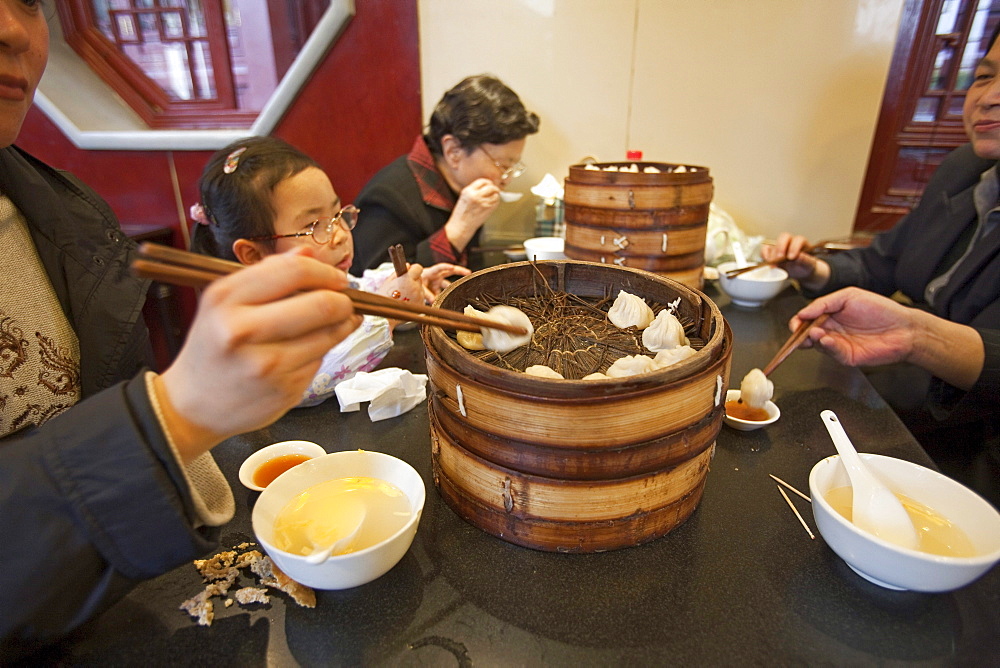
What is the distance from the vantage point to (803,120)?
335 cm

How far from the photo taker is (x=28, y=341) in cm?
128

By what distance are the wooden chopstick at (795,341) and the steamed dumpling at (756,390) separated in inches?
6.5

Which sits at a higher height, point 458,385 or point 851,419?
point 458,385

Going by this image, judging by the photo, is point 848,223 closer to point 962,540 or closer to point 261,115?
point 962,540

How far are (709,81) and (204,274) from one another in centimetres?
343

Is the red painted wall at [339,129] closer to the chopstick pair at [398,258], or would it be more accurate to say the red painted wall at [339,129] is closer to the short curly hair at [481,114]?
the short curly hair at [481,114]

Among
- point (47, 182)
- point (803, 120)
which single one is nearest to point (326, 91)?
point (47, 182)

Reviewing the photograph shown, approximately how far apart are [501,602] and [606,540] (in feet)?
0.82

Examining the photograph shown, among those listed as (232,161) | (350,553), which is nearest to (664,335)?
(350,553)

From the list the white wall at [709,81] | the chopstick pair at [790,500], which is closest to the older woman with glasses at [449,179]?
the white wall at [709,81]

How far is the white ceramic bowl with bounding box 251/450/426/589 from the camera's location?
0.93 m

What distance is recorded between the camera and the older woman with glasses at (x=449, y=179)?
9.68 feet

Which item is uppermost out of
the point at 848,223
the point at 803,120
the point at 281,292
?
the point at 803,120

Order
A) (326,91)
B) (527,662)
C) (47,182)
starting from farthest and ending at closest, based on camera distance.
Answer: (326,91), (47,182), (527,662)
